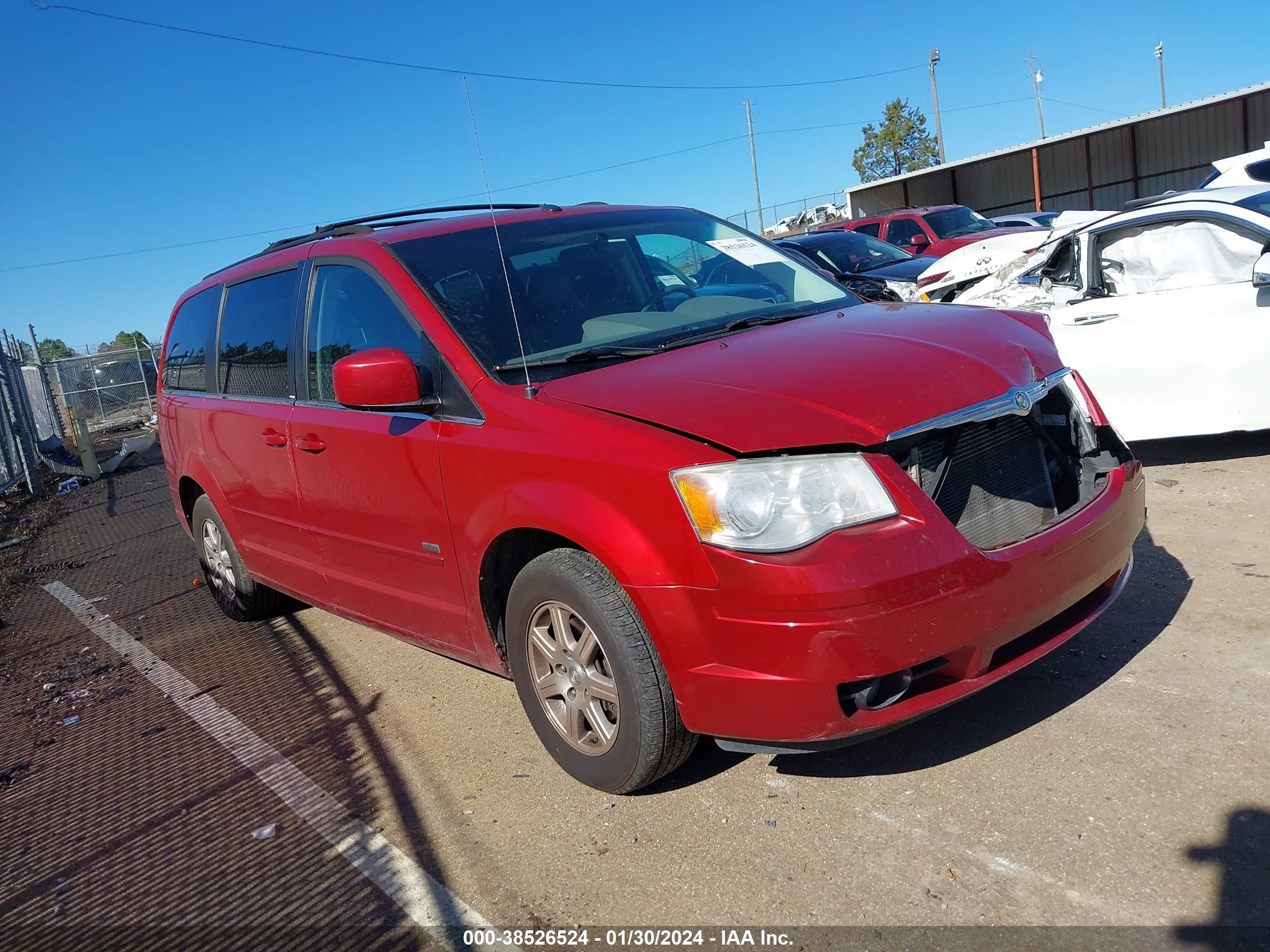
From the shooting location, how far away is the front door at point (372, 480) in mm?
3557

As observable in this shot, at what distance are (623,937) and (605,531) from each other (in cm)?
107

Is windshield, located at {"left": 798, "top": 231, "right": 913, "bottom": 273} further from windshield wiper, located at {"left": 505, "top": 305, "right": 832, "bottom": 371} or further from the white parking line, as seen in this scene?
the white parking line

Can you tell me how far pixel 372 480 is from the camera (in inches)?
150

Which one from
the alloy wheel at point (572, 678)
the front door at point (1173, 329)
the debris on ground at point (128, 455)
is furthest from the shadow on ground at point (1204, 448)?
the debris on ground at point (128, 455)

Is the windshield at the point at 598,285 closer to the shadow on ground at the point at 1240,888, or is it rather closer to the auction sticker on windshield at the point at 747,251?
the auction sticker on windshield at the point at 747,251

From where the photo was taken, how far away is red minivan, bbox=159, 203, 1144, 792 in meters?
2.62

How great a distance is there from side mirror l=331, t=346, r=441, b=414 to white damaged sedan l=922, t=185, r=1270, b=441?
4282 mm

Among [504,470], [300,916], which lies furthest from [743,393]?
[300,916]

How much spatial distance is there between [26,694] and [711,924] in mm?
4333

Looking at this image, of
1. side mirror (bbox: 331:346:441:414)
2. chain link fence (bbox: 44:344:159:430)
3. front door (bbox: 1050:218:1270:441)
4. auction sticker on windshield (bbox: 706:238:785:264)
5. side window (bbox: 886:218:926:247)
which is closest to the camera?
side mirror (bbox: 331:346:441:414)

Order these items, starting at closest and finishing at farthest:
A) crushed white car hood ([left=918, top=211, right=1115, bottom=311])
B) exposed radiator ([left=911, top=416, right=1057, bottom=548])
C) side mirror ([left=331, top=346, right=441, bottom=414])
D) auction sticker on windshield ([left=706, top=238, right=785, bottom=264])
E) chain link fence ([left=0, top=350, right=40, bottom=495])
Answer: exposed radiator ([left=911, top=416, right=1057, bottom=548])
side mirror ([left=331, top=346, right=441, bottom=414])
auction sticker on windshield ([left=706, top=238, right=785, bottom=264])
crushed white car hood ([left=918, top=211, right=1115, bottom=311])
chain link fence ([left=0, top=350, right=40, bottom=495])

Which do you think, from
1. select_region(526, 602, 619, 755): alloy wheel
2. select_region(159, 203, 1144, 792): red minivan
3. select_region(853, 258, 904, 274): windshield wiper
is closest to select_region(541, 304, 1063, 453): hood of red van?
select_region(159, 203, 1144, 792): red minivan

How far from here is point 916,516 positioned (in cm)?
264

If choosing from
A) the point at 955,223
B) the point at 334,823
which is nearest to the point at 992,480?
the point at 334,823
